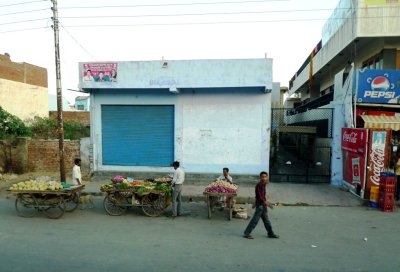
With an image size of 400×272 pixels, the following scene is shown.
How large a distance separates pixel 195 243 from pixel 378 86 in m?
9.74

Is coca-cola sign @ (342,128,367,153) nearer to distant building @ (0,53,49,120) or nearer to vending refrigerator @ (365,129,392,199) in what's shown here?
vending refrigerator @ (365,129,392,199)

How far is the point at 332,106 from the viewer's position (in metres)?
13.7

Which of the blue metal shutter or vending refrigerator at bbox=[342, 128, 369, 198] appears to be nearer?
vending refrigerator at bbox=[342, 128, 369, 198]

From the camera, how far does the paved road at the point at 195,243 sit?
5414 millimetres

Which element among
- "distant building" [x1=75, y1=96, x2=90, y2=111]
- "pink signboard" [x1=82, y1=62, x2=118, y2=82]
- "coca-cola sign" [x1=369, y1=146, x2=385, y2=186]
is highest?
"distant building" [x1=75, y1=96, x2=90, y2=111]

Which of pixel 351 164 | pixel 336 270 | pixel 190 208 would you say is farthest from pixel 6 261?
pixel 351 164

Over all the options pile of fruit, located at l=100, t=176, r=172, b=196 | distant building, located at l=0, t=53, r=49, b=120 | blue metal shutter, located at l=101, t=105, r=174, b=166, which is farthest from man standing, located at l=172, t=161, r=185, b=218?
distant building, located at l=0, t=53, r=49, b=120

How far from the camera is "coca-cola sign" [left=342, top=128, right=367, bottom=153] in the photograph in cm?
1009

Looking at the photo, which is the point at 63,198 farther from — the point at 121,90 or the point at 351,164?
the point at 351,164

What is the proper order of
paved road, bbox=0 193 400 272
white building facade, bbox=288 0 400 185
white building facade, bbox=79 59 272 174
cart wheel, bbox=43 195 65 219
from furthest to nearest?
white building facade, bbox=79 59 272 174, white building facade, bbox=288 0 400 185, cart wheel, bbox=43 195 65 219, paved road, bbox=0 193 400 272

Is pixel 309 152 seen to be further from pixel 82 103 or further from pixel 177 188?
pixel 82 103

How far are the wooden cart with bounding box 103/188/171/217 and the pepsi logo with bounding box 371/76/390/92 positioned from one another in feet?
30.0

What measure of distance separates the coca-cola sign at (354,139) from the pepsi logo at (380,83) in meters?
2.01

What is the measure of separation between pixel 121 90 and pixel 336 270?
11.0 m
